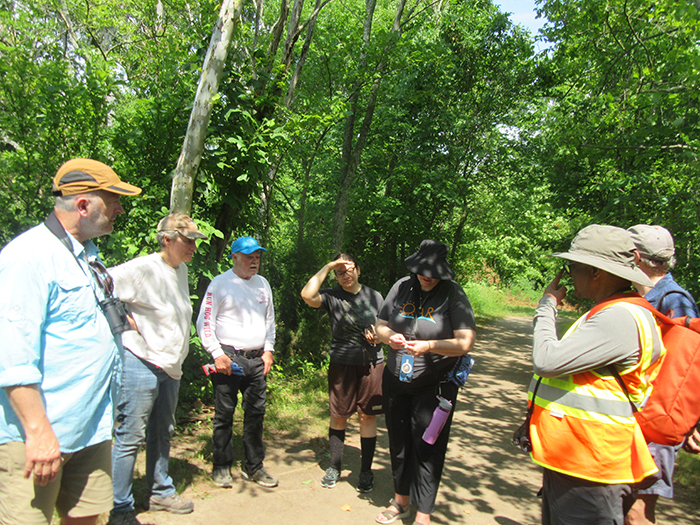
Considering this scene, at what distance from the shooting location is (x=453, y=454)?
526 centimetres

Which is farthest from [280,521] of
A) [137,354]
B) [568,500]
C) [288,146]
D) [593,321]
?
[288,146]

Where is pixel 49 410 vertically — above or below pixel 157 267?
below

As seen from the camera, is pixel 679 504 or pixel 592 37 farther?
pixel 592 37

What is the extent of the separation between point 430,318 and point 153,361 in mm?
1984

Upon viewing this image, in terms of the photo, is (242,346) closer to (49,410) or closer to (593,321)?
(49,410)

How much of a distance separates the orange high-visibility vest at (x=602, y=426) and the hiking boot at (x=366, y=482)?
236cm

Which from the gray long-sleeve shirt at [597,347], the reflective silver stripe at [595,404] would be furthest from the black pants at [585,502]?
the gray long-sleeve shirt at [597,347]

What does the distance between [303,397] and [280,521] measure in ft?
9.33

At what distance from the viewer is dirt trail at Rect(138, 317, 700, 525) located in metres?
3.72

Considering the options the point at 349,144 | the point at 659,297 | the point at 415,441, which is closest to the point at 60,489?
the point at 415,441

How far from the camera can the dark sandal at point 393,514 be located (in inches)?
144

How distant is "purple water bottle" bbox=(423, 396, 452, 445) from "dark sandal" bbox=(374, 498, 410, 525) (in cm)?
82

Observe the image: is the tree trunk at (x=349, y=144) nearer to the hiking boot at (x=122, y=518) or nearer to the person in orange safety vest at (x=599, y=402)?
the hiking boot at (x=122, y=518)

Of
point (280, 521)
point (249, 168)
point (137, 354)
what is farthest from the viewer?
point (249, 168)
